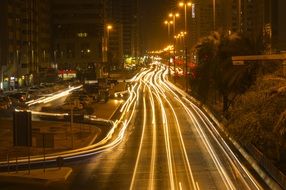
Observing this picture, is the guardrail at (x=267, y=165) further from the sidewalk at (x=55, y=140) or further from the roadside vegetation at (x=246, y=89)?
the sidewalk at (x=55, y=140)

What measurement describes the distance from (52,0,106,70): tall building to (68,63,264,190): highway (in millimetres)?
102133

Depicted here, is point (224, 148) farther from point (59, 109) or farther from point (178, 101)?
point (178, 101)

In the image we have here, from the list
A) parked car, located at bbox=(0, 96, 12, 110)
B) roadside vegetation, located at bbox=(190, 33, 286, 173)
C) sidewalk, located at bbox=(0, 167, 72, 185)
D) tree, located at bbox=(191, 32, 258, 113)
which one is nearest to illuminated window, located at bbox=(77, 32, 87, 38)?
parked car, located at bbox=(0, 96, 12, 110)

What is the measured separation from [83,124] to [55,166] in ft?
62.4

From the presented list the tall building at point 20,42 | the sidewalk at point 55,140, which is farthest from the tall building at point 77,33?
the sidewalk at point 55,140

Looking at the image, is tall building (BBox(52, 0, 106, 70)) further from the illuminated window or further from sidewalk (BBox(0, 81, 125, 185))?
sidewalk (BBox(0, 81, 125, 185))

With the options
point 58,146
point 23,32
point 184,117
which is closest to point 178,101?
point 184,117

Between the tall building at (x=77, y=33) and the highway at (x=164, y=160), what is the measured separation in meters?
102

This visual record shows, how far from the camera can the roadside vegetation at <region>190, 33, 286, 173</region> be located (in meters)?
25.3

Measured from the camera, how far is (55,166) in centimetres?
3114

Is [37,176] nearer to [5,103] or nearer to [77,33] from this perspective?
[5,103]

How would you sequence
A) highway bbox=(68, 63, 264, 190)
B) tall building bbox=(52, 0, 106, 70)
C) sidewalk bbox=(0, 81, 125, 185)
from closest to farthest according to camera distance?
highway bbox=(68, 63, 264, 190) → sidewalk bbox=(0, 81, 125, 185) → tall building bbox=(52, 0, 106, 70)

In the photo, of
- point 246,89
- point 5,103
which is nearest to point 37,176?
point 246,89

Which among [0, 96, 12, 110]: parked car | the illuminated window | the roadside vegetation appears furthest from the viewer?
the illuminated window
